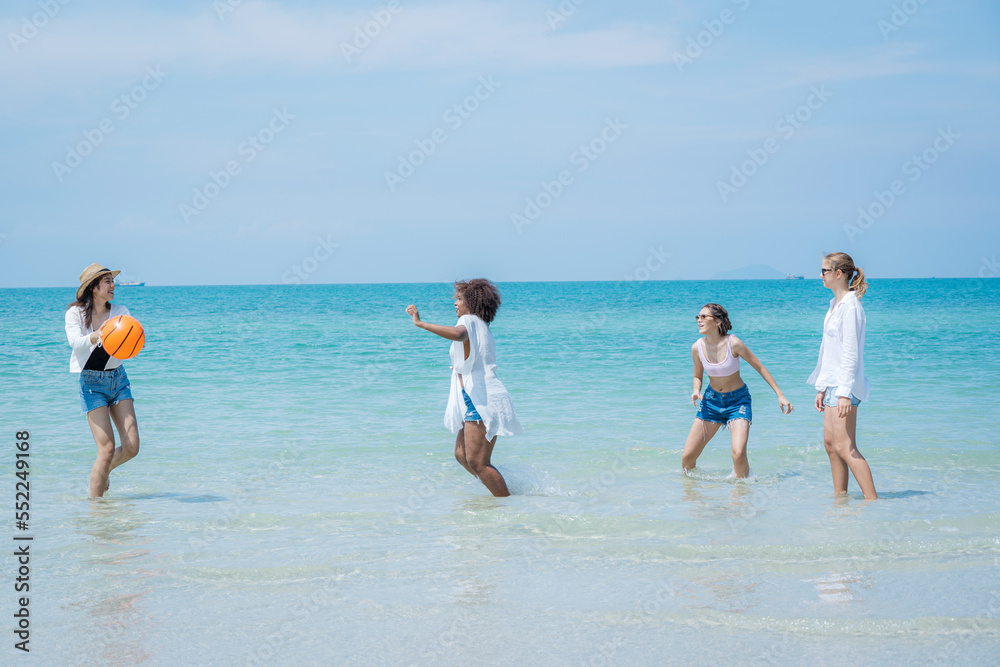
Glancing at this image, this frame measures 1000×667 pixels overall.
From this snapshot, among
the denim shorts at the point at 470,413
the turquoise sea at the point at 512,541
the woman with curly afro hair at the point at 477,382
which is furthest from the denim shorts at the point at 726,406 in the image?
the denim shorts at the point at 470,413

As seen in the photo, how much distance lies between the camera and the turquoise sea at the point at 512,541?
385 centimetres

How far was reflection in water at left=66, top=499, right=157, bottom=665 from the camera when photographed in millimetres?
3760

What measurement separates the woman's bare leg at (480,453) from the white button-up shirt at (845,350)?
2455 millimetres

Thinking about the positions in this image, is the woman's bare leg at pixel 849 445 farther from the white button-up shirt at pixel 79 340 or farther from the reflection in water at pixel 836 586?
the white button-up shirt at pixel 79 340

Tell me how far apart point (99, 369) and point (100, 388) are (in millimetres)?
151

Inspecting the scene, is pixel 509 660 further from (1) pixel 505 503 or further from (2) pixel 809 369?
(2) pixel 809 369

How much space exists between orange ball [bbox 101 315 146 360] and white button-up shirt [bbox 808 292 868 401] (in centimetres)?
484

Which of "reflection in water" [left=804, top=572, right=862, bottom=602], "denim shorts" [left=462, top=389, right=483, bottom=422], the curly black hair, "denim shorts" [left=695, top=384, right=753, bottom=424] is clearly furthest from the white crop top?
"reflection in water" [left=804, top=572, right=862, bottom=602]

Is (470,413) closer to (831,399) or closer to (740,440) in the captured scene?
(740,440)

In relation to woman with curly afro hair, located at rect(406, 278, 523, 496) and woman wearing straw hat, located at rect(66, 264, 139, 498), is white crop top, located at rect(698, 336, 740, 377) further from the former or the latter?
woman wearing straw hat, located at rect(66, 264, 139, 498)

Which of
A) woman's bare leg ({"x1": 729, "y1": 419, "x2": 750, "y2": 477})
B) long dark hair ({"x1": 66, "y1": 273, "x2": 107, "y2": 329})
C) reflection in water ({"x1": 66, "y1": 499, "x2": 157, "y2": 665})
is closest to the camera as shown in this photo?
reflection in water ({"x1": 66, "y1": 499, "x2": 157, "y2": 665})

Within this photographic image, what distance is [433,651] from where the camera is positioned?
3.74m

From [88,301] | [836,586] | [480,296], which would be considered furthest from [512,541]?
[88,301]

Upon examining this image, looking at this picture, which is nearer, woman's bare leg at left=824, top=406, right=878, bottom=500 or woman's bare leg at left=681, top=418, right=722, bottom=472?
woman's bare leg at left=824, top=406, right=878, bottom=500
